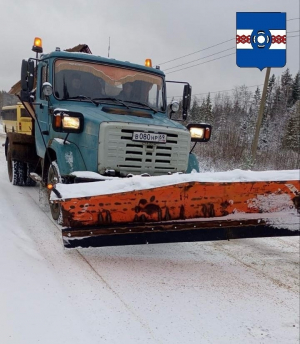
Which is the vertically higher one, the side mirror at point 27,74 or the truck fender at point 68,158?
the side mirror at point 27,74

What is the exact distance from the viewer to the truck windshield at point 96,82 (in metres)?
5.24

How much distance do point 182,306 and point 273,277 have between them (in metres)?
1.29

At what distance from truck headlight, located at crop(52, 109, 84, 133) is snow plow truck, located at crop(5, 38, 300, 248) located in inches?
0.5

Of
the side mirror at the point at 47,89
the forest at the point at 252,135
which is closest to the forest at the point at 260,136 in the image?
the forest at the point at 252,135

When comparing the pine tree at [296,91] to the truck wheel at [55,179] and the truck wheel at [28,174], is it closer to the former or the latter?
the truck wheel at [28,174]

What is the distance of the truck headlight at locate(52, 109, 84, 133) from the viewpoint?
4.46 m

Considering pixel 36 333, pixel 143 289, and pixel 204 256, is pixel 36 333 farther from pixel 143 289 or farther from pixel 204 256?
pixel 204 256

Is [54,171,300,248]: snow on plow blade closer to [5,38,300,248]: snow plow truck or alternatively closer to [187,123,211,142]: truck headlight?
[5,38,300,248]: snow plow truck

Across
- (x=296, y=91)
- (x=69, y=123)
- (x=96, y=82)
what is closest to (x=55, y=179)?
(x=69, y=123)

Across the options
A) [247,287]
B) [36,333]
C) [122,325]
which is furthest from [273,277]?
[36,333]

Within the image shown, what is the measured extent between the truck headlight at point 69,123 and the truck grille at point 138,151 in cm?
50

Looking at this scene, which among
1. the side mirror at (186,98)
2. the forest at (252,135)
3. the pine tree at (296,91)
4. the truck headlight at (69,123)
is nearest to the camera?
the truck headlight at (69,123)

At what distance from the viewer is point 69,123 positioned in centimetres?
453

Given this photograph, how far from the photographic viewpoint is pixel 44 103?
5684mm
